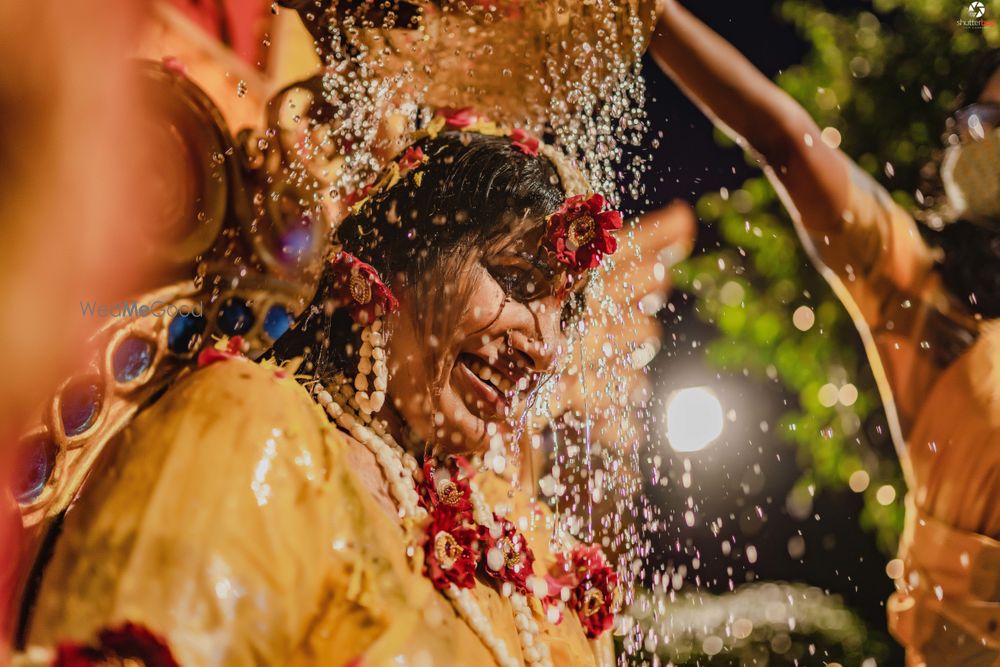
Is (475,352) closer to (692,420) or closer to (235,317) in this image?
(235,317)

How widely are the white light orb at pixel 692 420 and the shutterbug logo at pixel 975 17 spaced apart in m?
→ 1.36

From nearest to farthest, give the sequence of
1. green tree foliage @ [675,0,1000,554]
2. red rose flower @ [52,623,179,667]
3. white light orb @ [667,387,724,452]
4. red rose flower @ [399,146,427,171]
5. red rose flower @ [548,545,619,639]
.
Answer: red rose flower @ [52,623,179,667] < red rose flower @ [399,146,427,171] < red rose flower @ [548,545,619,639] < white light orb @ [667,387,724,452] < green tree foliage @ [675,0,1000,554]

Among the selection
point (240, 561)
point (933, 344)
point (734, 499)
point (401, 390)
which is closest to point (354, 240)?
point (401, 390)

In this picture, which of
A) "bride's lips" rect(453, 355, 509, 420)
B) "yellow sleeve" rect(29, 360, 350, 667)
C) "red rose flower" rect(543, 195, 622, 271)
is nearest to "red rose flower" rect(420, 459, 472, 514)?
"bride's lips" rect(453, 355, 509, 420)

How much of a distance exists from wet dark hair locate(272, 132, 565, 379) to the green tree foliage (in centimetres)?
126

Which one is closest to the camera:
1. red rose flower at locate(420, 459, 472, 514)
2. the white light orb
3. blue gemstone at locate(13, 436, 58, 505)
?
blue gemstone at locate(13, 436, 58, 505)

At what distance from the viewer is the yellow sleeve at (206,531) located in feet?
2.70

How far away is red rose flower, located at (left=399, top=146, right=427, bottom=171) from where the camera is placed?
131 cm

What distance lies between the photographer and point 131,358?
128cm

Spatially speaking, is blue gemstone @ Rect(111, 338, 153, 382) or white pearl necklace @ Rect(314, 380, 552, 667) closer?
white pearl necklace @ Rect(314, 380, 552, 667)

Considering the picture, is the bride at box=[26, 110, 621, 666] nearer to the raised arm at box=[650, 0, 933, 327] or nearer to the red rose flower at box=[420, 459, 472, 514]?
the red rose flower at box=[420, 459, 472, 514]

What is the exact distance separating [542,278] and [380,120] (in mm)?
516

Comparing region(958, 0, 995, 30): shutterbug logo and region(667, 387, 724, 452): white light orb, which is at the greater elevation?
region(958, 0, 995, 30): shutterbug logo

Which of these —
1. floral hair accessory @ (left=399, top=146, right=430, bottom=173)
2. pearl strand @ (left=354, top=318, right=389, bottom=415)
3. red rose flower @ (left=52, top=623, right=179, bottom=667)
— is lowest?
pearl strand @ (left=354, top=318, right=389, bottom=415)
